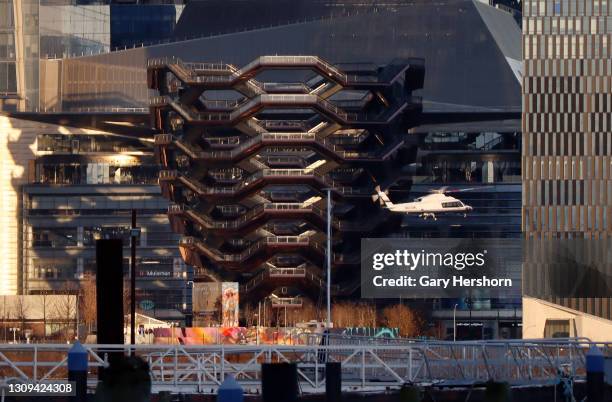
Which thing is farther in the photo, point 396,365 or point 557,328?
point 557,328

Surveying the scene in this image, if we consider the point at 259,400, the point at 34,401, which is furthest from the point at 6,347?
the point at 259,400

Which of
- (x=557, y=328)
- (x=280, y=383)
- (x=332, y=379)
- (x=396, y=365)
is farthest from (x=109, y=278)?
(x=557, y=328)

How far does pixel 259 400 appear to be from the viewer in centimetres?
7450

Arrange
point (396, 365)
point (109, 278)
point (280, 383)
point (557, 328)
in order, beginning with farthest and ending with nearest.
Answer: point (557, 328)
point (396, 365)
point (109, 278)
point (280, 383)

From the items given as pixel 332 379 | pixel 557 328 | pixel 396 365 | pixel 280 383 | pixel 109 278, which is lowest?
pixel 557 328

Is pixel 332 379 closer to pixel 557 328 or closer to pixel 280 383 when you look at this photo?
pixel 280 383

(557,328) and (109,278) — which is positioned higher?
(109,278)

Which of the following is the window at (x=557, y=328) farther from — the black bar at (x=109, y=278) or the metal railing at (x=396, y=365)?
the black bar at (x=109, y=278)

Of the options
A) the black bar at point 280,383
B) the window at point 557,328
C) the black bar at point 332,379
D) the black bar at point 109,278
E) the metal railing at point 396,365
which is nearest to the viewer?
the black bar at point 280,383

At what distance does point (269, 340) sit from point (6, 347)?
124790 mm

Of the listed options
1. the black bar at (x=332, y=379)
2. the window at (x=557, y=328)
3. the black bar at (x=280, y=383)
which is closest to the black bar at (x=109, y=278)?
the black bar at (x=332, y=379)

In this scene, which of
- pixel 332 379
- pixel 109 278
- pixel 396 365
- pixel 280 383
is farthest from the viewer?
pixel 396 365

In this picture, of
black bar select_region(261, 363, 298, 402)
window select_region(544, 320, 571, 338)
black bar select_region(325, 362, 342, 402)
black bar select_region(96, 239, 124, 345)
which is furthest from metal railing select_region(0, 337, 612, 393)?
window select_region(544, 320, 571, 338)

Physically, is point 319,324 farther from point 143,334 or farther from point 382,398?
point 382,398
